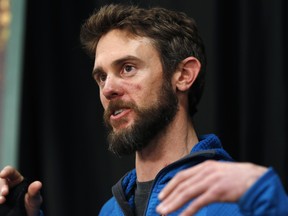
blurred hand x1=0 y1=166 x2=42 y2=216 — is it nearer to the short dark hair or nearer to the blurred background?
the short dark hair

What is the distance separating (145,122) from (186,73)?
202 millimetres

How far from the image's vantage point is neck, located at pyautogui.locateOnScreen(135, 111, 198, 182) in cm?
136

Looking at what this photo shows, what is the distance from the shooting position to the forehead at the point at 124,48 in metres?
1.40

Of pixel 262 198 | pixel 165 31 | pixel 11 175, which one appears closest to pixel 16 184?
pixel 11 175

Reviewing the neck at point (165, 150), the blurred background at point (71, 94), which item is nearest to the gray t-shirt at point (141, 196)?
the neck at point (165, 150)

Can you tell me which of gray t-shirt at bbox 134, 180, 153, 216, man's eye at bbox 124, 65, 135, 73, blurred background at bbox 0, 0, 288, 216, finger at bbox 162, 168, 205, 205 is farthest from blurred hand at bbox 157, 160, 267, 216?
blurred background at bbox 0, 0, 288, 216

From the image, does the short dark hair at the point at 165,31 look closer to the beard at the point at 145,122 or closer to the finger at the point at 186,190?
the beard at the point at 145,122

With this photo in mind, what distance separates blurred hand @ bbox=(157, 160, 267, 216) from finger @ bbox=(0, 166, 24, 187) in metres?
0.54

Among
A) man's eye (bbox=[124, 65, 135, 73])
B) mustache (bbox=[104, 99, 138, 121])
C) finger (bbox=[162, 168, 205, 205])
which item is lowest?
finger (bbox=[162, 168, 205, 205])

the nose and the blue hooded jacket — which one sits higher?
the nose

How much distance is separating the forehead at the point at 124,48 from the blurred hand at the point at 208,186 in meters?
0.60

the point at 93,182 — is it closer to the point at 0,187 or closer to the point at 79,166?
the point at 79,166

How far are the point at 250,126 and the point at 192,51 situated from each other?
1.13 ft

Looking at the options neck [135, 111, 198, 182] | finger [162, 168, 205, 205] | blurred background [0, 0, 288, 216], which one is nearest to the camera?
finger [162, 168, 205, 205]
